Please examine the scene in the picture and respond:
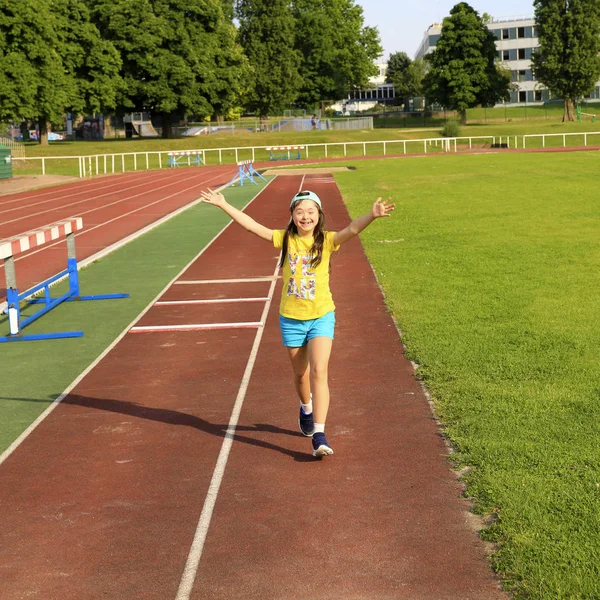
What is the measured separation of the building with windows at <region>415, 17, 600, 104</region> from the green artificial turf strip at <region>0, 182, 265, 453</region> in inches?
4080

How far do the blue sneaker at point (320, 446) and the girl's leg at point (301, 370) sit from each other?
1.15 feet

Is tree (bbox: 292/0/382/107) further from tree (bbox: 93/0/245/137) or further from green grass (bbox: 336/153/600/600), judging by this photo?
green grass (bbox: 336/153/600/600)

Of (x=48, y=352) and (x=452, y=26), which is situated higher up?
(x=452, y=26)

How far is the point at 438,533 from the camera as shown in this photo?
5039 millimetres

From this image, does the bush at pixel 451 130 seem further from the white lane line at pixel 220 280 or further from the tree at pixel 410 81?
the white lane line at pixel 220 280

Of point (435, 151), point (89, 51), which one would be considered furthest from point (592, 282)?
point (89, 51)

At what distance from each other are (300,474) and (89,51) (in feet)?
222

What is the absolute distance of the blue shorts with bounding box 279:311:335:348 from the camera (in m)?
6.30

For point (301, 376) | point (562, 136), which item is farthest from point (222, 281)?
point (562, 136)

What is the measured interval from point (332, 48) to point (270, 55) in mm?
13105

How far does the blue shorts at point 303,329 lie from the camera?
20.7ft

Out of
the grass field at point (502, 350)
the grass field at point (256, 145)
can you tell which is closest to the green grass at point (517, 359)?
the grass field at point (502, 350)

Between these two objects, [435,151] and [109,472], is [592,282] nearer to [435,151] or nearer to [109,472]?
[109,472]

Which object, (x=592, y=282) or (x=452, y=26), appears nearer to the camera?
(x=592, y=282)
